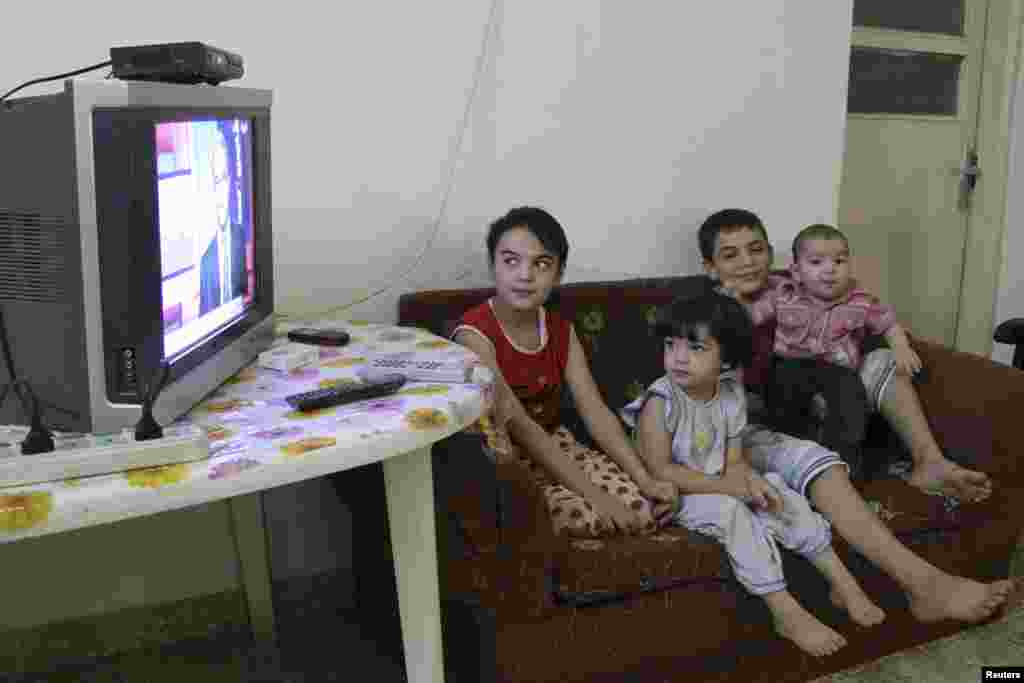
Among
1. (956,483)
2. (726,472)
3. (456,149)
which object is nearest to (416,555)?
(726,472)

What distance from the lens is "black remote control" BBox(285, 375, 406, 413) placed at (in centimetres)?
128

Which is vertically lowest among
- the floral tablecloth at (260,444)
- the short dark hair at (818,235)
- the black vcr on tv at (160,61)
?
the floral tablecloth at (260,444)

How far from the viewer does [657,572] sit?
1619 mm

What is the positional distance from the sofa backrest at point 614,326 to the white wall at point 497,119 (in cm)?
16

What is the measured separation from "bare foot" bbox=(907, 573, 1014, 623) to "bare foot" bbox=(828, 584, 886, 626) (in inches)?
3.3

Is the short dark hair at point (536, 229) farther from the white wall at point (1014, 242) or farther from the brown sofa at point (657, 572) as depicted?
the white wall at point (1014, 242)

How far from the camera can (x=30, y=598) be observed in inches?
73.2

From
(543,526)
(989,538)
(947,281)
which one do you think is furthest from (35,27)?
(947,281)

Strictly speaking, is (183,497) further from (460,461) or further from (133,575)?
(133,575)

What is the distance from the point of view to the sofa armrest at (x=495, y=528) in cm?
149

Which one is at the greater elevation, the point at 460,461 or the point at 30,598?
the point at 460,461

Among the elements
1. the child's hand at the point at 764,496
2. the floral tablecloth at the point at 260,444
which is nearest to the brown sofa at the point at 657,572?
the child's hand at the point at 764,496

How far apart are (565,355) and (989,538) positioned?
976 millimetres

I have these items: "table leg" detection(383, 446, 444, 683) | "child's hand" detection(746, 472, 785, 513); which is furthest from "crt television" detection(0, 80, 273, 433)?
"child's hand" detection(746, 472, 785, 513)
